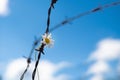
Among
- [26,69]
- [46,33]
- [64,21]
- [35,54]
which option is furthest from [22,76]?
[64,21]

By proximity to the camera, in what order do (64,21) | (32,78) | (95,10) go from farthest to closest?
→ (64,21), (95,10), (32,78)

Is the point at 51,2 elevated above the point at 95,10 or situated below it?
above

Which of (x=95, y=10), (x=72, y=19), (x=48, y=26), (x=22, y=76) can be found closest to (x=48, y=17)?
(x=48, y=26)

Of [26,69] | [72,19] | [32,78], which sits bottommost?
[32,78]

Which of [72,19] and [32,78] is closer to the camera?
[32,78]

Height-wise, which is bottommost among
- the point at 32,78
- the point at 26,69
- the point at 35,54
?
the point at 32,78

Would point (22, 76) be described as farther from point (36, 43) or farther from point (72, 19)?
point (72, 19)

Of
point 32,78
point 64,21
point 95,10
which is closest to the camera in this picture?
point 32,78

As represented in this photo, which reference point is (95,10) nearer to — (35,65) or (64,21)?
(64,21)

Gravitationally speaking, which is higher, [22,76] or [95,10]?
[95,10]
